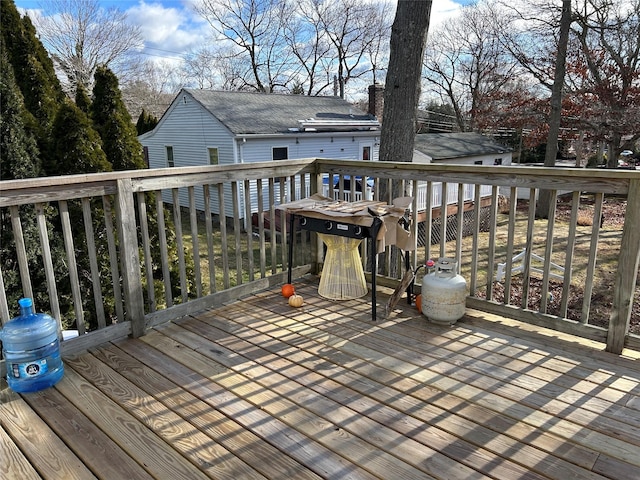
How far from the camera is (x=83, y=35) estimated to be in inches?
859

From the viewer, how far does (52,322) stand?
2.36 meters

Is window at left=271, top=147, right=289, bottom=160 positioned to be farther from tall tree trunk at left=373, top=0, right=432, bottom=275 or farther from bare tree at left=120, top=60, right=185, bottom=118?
bare tree at left=120, top=60, right=185, bottom=118

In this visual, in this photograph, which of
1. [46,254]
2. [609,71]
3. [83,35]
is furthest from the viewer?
[83,35]

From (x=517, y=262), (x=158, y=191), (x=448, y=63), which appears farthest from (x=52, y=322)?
(x=448, y=63)

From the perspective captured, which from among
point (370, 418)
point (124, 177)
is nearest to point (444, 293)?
point (370, 418)

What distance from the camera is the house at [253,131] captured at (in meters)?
12.6

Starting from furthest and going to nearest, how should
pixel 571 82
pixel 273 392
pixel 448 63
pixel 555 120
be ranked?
pixel 448 63 → pixel 571 82 → pixel 555 120 → pixel 273 392

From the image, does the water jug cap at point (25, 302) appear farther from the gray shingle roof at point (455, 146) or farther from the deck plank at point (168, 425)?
the gray shingle roof at point (455, 146)

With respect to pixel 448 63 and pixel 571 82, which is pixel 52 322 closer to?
pixel 571 82

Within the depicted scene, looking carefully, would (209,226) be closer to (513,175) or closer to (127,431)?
(127,431)

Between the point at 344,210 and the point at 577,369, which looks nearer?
the point at 577,369

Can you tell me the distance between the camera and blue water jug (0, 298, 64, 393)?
2.23 metres

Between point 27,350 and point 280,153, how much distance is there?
11.3 meters

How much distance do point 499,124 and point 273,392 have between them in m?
19.7
